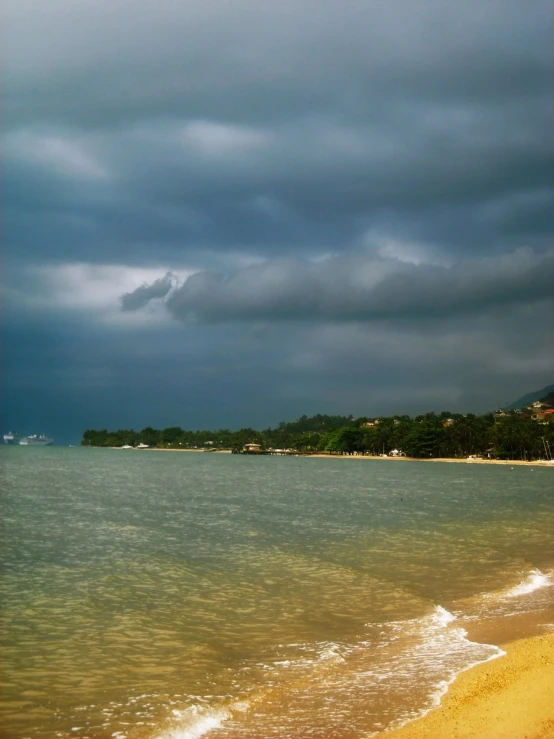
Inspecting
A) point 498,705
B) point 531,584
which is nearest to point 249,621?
point 498,705

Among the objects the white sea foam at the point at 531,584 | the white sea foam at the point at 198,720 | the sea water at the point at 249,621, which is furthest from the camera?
the white sea foam at the point at 531,584

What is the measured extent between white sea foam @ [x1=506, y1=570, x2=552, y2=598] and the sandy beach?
6.30 meters

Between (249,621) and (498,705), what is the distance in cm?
646

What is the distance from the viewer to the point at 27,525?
29.3m

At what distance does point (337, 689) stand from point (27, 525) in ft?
78.5

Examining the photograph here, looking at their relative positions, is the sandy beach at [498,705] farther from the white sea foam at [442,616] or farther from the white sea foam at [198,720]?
the white sea foam at [442,616]

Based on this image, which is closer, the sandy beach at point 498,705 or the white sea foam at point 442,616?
the sandy beach at point 498,705

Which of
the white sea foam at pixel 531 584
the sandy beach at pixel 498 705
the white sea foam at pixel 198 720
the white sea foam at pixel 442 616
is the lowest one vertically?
the white sea foam at pixel 531 584

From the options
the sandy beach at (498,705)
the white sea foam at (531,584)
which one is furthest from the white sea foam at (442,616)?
the sandy beach at (498,705)

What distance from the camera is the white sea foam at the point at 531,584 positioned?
16.1 metres

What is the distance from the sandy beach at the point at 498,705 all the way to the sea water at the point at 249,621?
1.04 feet

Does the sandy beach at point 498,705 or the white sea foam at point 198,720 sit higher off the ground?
the sandy beach at point 498,705

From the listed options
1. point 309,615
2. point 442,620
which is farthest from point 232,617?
point 442,620

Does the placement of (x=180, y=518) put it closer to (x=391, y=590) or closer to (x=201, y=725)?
(x=391, y=590)
